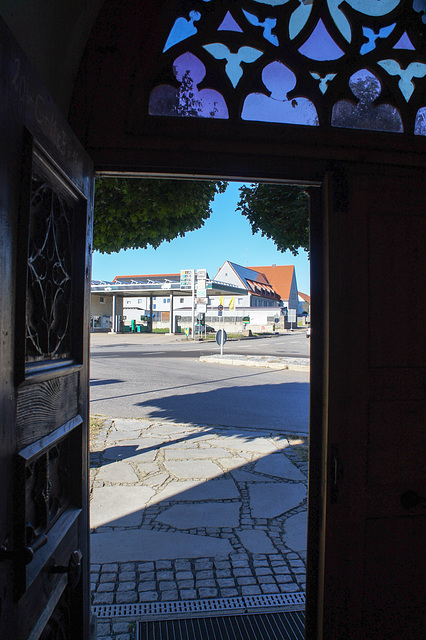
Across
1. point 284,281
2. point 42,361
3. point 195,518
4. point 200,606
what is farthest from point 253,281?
Result: point 42,361

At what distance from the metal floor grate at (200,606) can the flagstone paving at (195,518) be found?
0.17 feet

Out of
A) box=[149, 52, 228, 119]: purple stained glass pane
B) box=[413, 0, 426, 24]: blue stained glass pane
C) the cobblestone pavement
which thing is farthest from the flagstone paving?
box=[413, 0, 426, 24]: blue stained glass pane

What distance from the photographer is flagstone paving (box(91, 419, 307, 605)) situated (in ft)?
9.72

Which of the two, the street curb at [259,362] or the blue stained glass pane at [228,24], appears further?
the street curb at [259,362]

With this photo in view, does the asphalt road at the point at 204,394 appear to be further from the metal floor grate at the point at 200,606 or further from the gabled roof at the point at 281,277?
the gabled roof at the point at 281,277

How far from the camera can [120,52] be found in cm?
194

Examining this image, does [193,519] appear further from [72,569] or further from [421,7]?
[421,7]

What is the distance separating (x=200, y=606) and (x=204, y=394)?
25.2 ft

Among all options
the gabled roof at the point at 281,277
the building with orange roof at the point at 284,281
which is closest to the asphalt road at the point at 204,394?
the building with orange roof at the point at 284,281

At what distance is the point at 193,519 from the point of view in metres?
3.90

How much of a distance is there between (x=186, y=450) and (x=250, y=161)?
4678 mm

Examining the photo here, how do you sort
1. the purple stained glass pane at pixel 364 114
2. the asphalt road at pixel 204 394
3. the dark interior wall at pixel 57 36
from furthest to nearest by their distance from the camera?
1. the asphalt road at pixel 204 394
2. the purple stained glass pane at pixel 364 114
3. the dark interior wall at pixel 57 36

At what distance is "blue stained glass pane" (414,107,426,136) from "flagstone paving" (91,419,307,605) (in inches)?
111

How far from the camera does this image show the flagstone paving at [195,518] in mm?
2963
